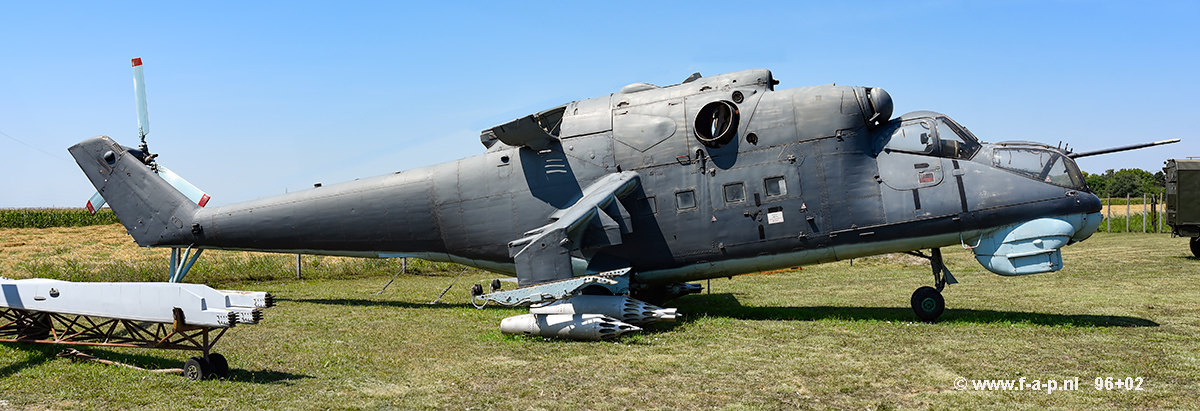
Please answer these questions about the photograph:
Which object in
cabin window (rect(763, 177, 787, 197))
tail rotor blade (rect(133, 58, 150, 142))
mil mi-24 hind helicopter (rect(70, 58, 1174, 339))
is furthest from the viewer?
tail rotor blade (rect(133, 58, 150, 142))

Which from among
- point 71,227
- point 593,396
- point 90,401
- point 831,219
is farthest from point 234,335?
point 71,227

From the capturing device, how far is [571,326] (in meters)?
11.9

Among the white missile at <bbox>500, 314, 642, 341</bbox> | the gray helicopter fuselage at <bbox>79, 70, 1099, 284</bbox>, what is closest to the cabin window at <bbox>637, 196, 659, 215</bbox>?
the gray helicopter fuselage at <bbox>79, 70, 1099, 284</bbox>

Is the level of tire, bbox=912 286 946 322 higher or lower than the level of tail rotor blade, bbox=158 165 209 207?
lower

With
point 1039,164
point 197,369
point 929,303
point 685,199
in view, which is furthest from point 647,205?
point 197,369

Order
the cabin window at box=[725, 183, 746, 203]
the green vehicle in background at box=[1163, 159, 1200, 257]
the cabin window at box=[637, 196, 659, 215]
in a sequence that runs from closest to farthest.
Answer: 1. the cabin window at box=[725, 183, 746, 203]
2. the cabin window at box=[637, 196, 659, 215]
3. the green vehicle in background at box=[1163, 159, 1200, 257]

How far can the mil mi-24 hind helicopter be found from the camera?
1209 cm

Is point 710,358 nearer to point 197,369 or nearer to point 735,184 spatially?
point 735,184

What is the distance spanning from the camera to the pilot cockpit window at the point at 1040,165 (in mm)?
11930

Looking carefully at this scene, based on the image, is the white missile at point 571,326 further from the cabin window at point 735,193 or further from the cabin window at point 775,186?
the cabin window at point 775,186

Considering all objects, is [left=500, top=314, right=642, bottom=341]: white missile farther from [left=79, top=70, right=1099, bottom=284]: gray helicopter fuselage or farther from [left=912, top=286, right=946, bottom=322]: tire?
[left=912, top=286, right=946, bottom=322]: tire

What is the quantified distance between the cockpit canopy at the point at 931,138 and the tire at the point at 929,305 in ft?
8.02

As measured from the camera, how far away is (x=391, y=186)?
15.5 metres

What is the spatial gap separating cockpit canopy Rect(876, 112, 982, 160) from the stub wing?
4744 millimetres
